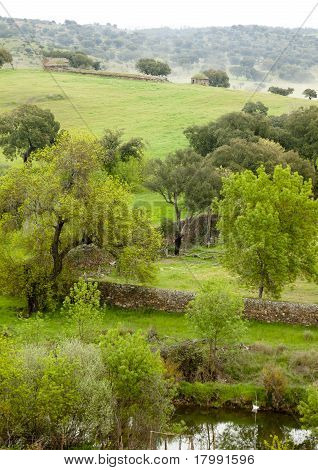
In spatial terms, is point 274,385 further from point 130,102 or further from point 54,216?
point 130,102

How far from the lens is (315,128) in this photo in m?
73.1

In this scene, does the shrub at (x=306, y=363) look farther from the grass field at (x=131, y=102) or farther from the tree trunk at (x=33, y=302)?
the grass field at (x=131, y=102)

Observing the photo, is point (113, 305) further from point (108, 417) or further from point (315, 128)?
point (315, 128)

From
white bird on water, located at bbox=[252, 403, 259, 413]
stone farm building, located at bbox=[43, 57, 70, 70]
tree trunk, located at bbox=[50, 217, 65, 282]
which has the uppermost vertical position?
stone farm building, located at bbox=[43, 57, 70, 70]

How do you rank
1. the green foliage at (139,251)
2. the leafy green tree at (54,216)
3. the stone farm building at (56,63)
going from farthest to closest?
the stone farm building at (56,63), the green foliage at (139,251), the leafy green tree at (54,216)

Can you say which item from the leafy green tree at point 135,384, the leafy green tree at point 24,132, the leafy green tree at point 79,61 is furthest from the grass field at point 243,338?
the leafy green tree at point 79,61

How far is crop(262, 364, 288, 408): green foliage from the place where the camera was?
33406 millimetres

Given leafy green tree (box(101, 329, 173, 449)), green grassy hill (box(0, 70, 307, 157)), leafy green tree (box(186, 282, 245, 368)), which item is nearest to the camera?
leafy green tree (box(101, 329, 173, 449))

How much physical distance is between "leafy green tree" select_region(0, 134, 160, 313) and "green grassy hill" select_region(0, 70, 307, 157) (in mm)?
43713

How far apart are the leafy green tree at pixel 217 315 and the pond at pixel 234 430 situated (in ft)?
13.1

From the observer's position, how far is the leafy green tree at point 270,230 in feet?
127

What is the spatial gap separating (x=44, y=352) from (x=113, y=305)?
14.7 metres

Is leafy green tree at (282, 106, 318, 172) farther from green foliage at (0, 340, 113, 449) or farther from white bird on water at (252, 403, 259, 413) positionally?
green foliage at (0, 340, 113, 449)

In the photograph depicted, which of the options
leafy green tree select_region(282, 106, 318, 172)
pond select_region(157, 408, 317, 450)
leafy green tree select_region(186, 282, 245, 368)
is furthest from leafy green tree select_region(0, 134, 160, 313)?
leafy green tree select_region(282, 106, 318, 172)
